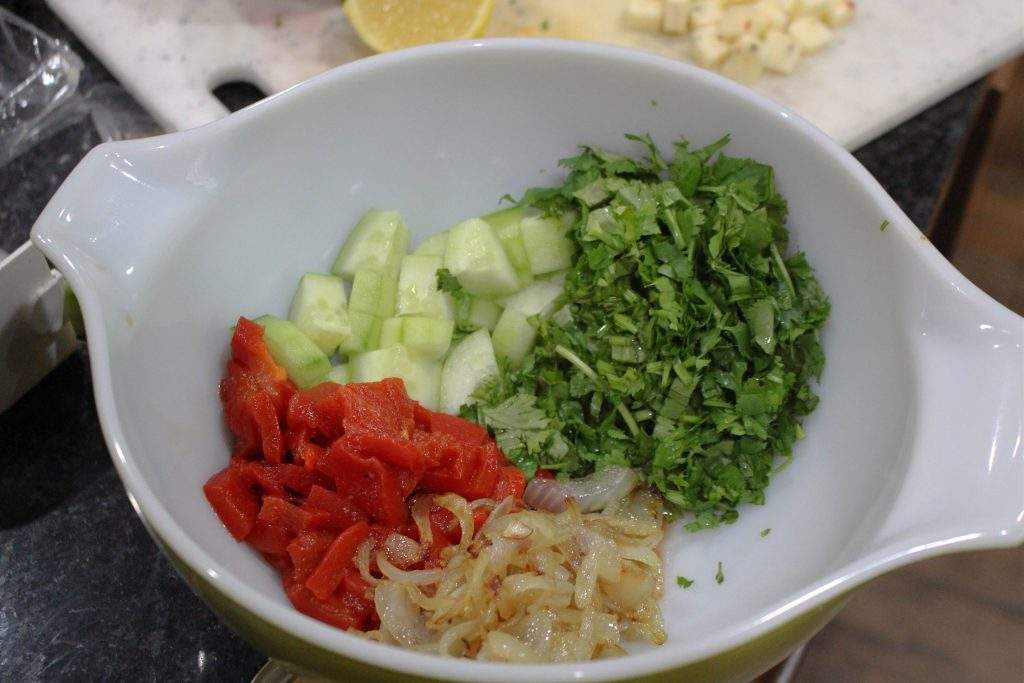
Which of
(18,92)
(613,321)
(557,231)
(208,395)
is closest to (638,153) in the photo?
(557,231)

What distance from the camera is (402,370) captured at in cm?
Result: 130

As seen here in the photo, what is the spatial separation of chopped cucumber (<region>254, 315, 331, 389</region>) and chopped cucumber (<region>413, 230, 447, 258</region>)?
242 mm

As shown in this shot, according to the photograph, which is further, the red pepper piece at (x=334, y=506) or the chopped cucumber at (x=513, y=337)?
the chopped cucumber at (x=513, y=337)

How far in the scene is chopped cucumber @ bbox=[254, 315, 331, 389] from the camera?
1250 millimetres

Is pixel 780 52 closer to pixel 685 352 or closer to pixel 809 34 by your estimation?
pixel 809 34

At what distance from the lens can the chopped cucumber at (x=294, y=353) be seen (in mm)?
1250

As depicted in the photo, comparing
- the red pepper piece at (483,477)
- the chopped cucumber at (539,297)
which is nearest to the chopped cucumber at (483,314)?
the chopped cucumber at (539,297)

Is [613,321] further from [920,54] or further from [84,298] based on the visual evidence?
[920,54]

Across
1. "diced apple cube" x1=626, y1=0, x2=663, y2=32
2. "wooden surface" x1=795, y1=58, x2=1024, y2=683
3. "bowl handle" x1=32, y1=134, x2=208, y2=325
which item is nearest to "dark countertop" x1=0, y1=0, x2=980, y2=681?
"bowl handle" x1=32, y1=134, x2=208, y2=325

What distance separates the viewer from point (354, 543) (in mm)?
1106

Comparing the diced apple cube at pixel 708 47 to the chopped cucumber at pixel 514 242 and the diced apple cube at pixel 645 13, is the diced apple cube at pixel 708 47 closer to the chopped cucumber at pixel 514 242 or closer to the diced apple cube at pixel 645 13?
the diced apple cube at pixel 645 13

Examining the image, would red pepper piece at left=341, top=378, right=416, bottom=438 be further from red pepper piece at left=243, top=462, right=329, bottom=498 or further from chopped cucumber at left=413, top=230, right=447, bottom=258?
chopped cucumber at left=413, top=230, right=447, bottom=258

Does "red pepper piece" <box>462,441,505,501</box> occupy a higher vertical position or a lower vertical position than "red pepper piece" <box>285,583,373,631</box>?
Answer: lower

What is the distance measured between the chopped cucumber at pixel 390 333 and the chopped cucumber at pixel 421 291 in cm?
3
